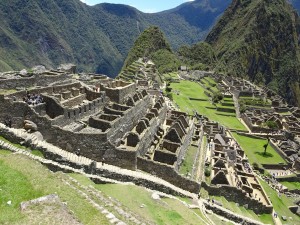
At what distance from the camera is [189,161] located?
33.4m

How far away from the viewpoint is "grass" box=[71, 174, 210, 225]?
63.7 feet

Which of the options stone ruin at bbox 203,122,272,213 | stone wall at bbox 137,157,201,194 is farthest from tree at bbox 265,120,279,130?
stone wall at bbox 137,157,201,194

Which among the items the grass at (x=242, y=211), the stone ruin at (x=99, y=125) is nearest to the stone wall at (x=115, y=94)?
the stone ruin at (x=99, y=125)

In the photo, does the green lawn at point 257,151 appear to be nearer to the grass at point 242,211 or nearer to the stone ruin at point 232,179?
the stone ruin at point 232,179

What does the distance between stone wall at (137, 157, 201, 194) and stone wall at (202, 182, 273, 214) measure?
4.23m

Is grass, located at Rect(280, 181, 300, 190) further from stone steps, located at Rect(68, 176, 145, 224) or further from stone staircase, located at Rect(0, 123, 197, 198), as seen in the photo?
stone steps, located at Rect(68, 176, 145, 224)

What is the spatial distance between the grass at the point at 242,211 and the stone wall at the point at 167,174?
184 inches

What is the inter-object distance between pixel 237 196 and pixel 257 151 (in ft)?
95.8

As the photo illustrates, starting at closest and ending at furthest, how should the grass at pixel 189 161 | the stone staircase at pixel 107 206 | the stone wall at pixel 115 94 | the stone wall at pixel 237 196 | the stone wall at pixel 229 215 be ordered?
the stone staircase at pixel 107 206 < the stone wall at pixel 229 215 < the grass at pixel 189 161 < the stone wall at pixel 237 196 < the stone wall at pixel 115 94

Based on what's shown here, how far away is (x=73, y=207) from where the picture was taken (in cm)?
1469

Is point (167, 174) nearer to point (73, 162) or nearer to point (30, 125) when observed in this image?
point (73, 162)

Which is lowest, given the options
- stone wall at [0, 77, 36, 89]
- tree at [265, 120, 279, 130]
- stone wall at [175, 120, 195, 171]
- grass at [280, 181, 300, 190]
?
grass at [280, 181, 300, 190]

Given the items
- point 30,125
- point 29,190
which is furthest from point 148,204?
point 30,125

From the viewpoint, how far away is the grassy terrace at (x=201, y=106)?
243ft
